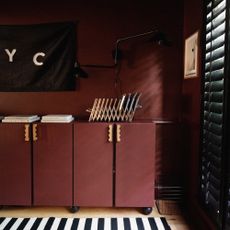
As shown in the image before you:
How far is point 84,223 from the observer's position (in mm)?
2590

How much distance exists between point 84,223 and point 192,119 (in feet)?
4.62

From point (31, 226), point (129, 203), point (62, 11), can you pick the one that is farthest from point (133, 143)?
point (62, 11)

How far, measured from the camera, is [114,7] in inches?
121

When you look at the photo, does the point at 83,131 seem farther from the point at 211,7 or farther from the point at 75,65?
the point at 211,7

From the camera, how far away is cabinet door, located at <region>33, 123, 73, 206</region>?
2740 millimetres

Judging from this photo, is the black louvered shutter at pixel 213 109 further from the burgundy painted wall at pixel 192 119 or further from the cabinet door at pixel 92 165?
the cabinet door at pixel 92 165

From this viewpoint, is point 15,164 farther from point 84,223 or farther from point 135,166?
point 135,166

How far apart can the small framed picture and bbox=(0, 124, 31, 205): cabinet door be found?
5.54 feet

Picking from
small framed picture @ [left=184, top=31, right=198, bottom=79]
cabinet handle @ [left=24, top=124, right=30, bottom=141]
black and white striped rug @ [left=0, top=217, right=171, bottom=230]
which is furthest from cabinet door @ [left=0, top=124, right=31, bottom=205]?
small framed picture @ [left=184, top=31, right=198, bottom=79]

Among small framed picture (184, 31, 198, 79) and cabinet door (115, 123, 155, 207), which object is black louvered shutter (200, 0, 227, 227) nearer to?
small framed picture (184, 31, 198, 79)

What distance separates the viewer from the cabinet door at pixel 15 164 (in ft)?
9.03

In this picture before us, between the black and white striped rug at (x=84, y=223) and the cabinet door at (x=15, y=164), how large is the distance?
224 millimetres

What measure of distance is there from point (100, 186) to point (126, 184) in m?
0.26

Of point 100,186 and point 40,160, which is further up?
point 40,160
